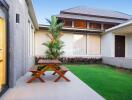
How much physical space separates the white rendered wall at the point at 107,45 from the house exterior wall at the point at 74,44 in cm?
73

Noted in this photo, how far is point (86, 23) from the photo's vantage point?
21.3m

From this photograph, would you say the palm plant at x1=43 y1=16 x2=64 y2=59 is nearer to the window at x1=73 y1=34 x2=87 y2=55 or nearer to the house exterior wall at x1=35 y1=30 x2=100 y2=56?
the house exterior wall at x1=35 y1=30 x2=100 y2=56

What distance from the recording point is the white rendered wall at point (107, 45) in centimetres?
1506

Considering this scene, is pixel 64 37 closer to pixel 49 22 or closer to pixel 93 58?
pixel 49 22

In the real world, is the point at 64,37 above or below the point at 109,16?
below

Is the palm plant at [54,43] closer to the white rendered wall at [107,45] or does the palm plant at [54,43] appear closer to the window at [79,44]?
the window at [79,44]

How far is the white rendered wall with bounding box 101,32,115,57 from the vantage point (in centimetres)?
1506

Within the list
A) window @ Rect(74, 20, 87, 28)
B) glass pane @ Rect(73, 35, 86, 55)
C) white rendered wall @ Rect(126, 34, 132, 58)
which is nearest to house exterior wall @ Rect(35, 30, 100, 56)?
glass pane @ Rect(73, 35, 86, 55)

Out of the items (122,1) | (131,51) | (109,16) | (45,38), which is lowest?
(131,51)

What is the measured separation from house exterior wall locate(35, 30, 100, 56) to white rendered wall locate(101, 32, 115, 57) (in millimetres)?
729

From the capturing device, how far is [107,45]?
1576 centimetres

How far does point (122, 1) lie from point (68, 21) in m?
11.5

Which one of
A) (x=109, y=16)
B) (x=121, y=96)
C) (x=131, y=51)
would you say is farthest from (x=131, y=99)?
(x=109, y=16)

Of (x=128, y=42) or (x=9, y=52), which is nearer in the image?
(x=9, y=52)
